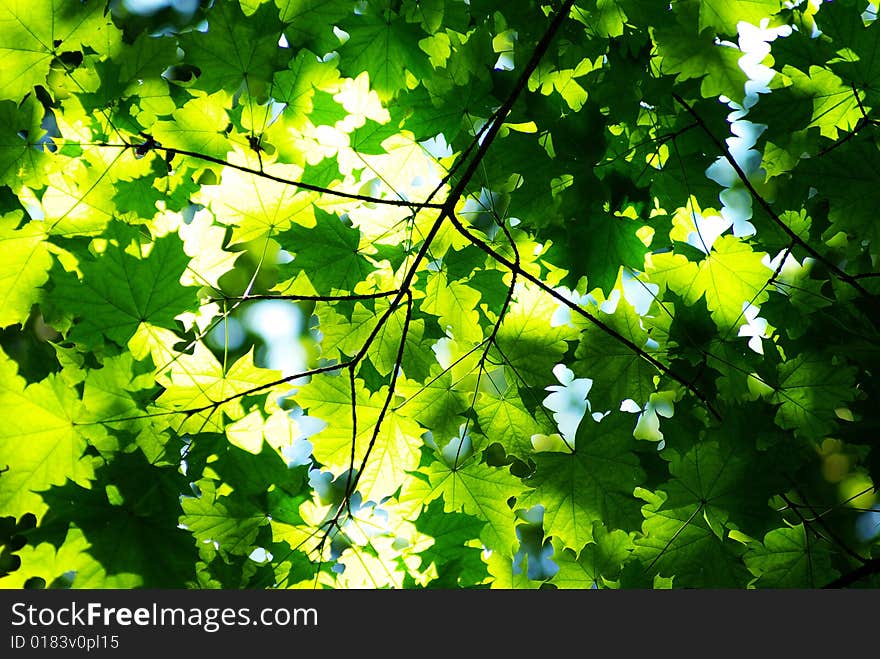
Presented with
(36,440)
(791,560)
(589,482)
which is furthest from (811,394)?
(36,440)

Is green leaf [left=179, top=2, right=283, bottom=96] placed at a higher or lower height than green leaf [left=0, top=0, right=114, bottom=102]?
lower

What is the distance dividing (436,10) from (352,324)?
92 centimetres

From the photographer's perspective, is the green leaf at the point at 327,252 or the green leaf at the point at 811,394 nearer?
the green leaf at the point at 327,252

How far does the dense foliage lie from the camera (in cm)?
167

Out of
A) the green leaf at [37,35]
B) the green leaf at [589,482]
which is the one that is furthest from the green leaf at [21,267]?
the green leaf at [589,482]

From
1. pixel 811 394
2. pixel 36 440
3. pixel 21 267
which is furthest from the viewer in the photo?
pixel 811 394

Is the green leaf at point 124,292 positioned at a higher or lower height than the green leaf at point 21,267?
lower

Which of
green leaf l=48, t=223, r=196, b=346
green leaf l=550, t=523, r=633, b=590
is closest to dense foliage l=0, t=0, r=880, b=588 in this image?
green leaf l=48, t=223, r=196, b=346

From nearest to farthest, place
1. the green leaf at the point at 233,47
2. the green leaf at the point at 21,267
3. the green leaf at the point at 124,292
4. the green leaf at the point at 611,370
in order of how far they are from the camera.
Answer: the green leaf at the point at 124,292 → the green leaf at the point at 233,47 → the green leaf at the point at 21,267 → the green leaf at the point at 611,370

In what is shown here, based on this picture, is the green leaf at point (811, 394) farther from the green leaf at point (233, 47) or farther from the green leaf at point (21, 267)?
the green leaf at point (21, 267)

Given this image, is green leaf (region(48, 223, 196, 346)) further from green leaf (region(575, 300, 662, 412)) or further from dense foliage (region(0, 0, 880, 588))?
green leaf (region(575, 300, 662, 412))

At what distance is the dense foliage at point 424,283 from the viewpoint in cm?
167

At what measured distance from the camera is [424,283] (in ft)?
6.83

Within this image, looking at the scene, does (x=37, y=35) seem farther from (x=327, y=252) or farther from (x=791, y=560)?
(x=791, y=560)
